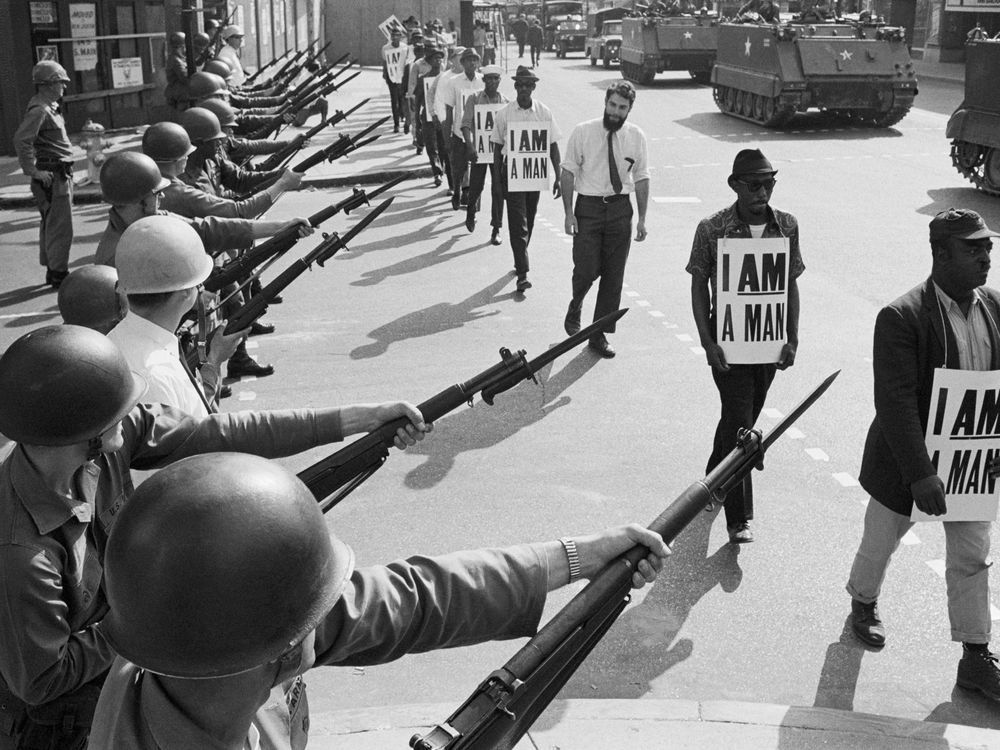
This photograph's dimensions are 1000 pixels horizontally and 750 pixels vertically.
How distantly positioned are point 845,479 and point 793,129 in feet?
62.2

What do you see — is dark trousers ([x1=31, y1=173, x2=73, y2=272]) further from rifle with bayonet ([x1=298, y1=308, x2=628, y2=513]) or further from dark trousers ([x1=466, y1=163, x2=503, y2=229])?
rifle with bayonet ([x1=298, y1=308, x2=628, y2=513])

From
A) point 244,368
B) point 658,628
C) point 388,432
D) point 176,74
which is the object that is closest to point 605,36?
point 176,74

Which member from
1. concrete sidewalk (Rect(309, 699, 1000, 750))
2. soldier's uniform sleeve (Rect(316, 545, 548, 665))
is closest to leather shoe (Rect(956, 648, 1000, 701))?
concrete sidewalk (Rect(309, 699, 1000, 750))

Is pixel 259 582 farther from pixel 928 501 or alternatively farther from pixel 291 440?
pixel 928 501

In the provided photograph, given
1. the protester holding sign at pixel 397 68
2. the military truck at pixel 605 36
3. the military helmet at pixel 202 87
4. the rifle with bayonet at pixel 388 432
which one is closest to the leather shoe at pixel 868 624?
the rifle with bayonet at pixel 388 432

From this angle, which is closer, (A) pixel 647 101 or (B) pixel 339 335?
(B) pixel 339 335

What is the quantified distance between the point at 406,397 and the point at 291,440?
15.1ft

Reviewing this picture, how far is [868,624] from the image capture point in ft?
16.7

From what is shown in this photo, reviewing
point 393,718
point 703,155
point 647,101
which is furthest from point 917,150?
point 393,718

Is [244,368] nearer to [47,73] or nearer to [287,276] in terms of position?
[287,276]

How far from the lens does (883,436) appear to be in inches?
194

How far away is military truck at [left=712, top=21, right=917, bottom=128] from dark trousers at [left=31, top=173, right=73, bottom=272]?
15.2 m

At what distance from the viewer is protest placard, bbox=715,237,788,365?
6.01 meters

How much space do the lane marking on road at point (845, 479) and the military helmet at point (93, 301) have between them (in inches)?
163
